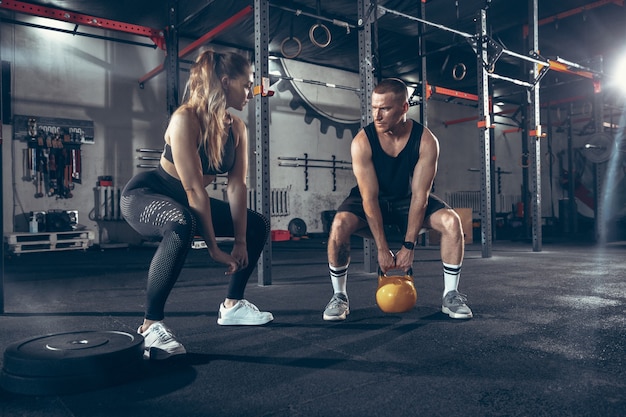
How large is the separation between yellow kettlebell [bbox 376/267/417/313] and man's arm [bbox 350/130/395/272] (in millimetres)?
95

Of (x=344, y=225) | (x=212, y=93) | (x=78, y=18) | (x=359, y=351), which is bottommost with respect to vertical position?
(x=359, y=351)

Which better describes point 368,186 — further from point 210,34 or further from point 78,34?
point 78,34

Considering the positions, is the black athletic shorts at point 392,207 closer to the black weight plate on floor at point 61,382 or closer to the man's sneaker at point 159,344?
the man's sneaker at point 159,344

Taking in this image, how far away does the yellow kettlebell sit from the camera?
1955 millimetres

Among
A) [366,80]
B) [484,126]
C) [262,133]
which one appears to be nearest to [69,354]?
[262,133]

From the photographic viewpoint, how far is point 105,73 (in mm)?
6891

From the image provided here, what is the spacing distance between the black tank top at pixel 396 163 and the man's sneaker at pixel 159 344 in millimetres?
1171

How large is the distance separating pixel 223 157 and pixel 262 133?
4.94ft

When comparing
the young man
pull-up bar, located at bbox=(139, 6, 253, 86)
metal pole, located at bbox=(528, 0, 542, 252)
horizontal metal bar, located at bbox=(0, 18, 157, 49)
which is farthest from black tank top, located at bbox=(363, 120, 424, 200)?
horizontal metal bar, located at bbox=(0, 18, 157, 49)

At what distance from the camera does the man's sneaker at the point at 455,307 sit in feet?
6.66

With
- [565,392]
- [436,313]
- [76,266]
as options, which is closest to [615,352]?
[565,392]

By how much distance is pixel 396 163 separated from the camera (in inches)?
87.3

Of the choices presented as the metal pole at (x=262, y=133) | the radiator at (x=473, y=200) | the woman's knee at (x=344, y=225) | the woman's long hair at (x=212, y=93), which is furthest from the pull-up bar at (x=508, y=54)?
the radiator at (x=473, y=200)

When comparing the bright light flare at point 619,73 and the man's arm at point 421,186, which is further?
the bright light flare at point 619,73
